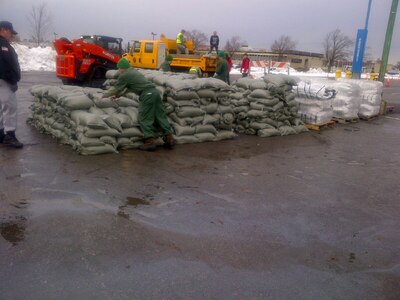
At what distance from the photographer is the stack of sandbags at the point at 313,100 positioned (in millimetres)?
10047

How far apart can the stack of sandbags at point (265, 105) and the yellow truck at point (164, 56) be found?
720 centimetres

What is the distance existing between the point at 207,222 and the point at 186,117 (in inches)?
147

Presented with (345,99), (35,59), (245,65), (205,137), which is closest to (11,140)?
(205,137)

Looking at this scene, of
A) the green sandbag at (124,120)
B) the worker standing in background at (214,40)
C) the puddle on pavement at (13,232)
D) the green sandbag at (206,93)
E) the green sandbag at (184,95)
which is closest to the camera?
the puddle on pavement at (13,232)

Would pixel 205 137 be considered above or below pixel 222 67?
below

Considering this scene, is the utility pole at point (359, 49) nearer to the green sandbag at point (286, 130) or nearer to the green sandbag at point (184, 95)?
the green sandbag at point (286, 130)

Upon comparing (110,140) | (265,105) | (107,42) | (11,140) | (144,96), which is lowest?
(11,140)

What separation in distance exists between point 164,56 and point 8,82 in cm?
1117

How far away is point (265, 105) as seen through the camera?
870 cm

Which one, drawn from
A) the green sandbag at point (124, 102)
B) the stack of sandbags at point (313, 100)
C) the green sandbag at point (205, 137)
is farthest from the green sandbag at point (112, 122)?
the stack of sandbags at point (313, 100)

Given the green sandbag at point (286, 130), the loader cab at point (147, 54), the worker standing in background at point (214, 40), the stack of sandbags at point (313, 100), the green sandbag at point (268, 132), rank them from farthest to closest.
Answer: the worker standing in background at point (214, 40), the loader cab at point (147, 54), the stack of sandbags at point (313, 100), the green sandbag at point (286, 130), the green sandbag at point (268, 132)

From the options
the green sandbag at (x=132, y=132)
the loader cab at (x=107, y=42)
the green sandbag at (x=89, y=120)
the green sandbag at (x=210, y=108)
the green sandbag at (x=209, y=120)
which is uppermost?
the loader cab at (x=107, y=42)

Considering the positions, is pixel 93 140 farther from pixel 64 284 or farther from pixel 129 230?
pixel 64 284

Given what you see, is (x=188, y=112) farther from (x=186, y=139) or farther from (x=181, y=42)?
(x=181, y=42)
